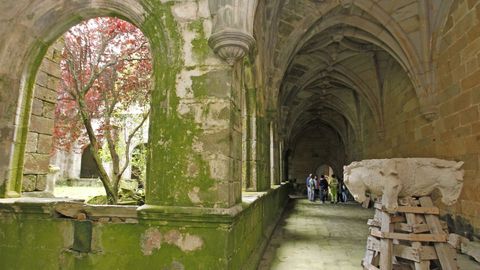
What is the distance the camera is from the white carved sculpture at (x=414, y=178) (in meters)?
2.51

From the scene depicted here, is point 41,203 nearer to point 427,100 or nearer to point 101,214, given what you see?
point 101,214

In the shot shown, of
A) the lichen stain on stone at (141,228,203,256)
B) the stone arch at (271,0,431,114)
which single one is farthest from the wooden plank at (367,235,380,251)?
the stone arch at (271,0,431,114)

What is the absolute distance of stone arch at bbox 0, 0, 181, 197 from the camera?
2596 millimetres

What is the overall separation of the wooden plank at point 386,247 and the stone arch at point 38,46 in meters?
2.26

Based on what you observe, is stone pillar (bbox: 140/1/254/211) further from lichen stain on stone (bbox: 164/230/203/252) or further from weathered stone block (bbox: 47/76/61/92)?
weathered stone block (bbox: 47/76/61/92)

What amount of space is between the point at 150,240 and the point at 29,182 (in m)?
1.92

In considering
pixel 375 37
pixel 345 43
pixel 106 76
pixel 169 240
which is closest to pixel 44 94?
pixel 169 240

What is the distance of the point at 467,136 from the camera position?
16.7 feet

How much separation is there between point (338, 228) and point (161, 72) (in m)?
5.35

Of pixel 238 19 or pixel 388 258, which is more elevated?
pixel 238 19

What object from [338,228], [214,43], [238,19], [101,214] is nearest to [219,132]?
[214,43]

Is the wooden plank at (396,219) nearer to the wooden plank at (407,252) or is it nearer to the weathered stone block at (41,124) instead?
the wooden plank at (407,252)

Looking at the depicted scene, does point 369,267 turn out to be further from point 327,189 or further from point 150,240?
point 327,189

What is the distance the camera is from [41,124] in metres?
3.48
